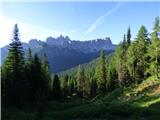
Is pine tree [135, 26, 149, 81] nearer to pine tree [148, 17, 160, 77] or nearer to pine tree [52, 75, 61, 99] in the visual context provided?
pine tree [148, 17, 160, 77]

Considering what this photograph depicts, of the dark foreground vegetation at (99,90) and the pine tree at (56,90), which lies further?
the pine tree at (56,90)

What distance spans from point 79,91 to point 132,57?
4683 cm

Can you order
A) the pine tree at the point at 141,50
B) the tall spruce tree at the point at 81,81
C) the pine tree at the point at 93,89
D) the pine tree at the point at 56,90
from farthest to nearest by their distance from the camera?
the pine tree at the point at 93,89, the tall spruce tree at the point at 81,81, the pine tree at the point at 56,90, the pine tree at the point at 141,50

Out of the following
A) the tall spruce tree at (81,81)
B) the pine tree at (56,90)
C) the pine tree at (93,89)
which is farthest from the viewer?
the pine tree at (93,89)

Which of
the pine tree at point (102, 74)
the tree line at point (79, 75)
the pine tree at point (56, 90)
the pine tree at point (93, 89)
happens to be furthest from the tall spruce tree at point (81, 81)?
the pine tree at point (56, 90)

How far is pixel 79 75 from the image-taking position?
120 metres

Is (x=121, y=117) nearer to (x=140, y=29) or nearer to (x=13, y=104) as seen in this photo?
(x=13, y=104)

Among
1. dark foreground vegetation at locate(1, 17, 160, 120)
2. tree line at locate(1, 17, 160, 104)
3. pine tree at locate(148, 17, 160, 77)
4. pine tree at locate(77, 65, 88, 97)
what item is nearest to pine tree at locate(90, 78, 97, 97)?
tree line at locate(1, 17, 160, 104)

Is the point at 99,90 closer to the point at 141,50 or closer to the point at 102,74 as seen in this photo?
the point at 102,74

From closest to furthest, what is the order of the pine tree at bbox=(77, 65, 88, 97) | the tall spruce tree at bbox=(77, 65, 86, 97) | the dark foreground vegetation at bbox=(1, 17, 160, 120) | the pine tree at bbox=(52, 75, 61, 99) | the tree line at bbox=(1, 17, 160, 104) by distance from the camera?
1. the dark foreground vegetation at bbox=(1, 17, 160, 120)
2. the tree line at bbox=(1, 17, 160, 104)
3. the pine tree at bbox=(52, 75, 61, 99)
4. the pine tree at bbox=(77, 65, 88, 97)
5. the tall spruce tree at bbox=(77, 65, 86, 97)

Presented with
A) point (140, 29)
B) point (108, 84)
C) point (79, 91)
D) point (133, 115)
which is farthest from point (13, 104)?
point (79, 91)

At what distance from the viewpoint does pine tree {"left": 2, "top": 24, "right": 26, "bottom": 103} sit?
1763 inches

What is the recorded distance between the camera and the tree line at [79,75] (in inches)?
1817

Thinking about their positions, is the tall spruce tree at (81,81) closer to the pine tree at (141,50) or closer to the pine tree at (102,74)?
the pine tree at (102,74)
